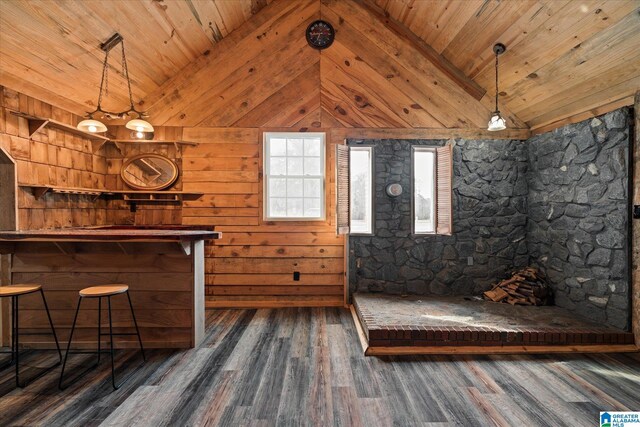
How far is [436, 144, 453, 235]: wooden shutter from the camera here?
4078mm

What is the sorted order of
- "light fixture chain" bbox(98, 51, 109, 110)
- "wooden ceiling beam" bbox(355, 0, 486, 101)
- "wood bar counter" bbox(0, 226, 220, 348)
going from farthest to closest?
"wooden ceiling beam" bbox(355, 0, 486, 101), "light fixture chain" bbox(98, 51, 109, 110), "wood bar counter" bbox(0, 226, 220, 348)

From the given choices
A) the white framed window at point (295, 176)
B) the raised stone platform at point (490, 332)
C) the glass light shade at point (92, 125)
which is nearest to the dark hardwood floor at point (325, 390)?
the raised stone platform at point (490, 332)

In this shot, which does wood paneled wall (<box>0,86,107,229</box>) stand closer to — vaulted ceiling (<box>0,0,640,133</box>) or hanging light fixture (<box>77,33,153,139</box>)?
vaulted ceiling (<box>0,0,640,133</box>)

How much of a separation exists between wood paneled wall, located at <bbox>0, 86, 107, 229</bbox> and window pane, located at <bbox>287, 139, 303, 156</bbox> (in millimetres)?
2599

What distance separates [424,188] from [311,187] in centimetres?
166

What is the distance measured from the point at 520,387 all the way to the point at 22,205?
189 inches

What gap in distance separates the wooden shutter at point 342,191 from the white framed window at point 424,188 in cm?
107

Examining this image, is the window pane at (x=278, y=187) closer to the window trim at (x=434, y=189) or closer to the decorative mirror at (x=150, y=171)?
the decorative mirror at (x=150, y=171)

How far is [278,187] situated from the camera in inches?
169

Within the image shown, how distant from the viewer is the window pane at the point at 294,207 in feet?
14.0

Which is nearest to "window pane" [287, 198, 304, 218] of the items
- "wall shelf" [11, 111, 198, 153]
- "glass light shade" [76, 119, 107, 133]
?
"wall shelf" [11, 111, 198, 153]

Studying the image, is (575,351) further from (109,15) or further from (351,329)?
(109,15)

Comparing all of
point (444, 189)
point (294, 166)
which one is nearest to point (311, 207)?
point (294, 166)

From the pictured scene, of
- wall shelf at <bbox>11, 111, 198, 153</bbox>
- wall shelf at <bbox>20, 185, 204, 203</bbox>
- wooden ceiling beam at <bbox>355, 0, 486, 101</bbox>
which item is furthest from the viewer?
wooden ceiling beam at <bbox>355, 0, 486, 101</bbox>
